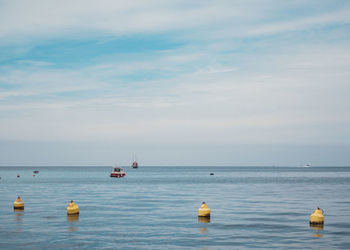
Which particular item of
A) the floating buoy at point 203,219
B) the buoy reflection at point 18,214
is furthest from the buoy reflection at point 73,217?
the floating buoy at point 203,219

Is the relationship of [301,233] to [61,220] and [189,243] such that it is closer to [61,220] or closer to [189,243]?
[189,243]

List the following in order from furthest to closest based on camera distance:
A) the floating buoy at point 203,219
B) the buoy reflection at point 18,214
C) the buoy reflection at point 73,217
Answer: the buoy reflection at point 18,214
the buoy reflection at point 73,217
the floating buoy at point 203,219

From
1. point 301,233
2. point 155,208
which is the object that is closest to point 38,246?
point 301,233

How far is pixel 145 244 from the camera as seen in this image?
3122 cm

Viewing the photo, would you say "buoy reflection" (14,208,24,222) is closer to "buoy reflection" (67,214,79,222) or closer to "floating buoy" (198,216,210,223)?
"buoy reflection" (67,214,79,222)

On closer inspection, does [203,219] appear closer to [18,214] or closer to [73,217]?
[73,217]

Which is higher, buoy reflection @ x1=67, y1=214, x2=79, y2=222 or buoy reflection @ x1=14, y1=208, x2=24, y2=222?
buoy reflection @ x1=67, y1=214, x2=79, y2=222

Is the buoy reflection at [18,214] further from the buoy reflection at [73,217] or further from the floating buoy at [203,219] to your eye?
the floating buoy at [203,219]

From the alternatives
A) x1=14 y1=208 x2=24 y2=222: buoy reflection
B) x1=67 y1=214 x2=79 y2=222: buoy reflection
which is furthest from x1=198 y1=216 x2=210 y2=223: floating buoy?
x1=14 y1=208 x2=24 y2=222: buoy reflection

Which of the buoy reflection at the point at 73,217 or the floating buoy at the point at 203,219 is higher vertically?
the floating buoy at the point at 203,219

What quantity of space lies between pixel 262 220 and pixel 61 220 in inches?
804

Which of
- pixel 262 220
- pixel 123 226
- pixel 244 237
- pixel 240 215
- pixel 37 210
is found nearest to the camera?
pixel 244 237

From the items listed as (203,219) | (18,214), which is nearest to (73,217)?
(18,214)

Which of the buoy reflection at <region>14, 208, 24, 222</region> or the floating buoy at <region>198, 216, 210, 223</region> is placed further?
the buoy reflection at <region>14, 208, 24, 222</region>
